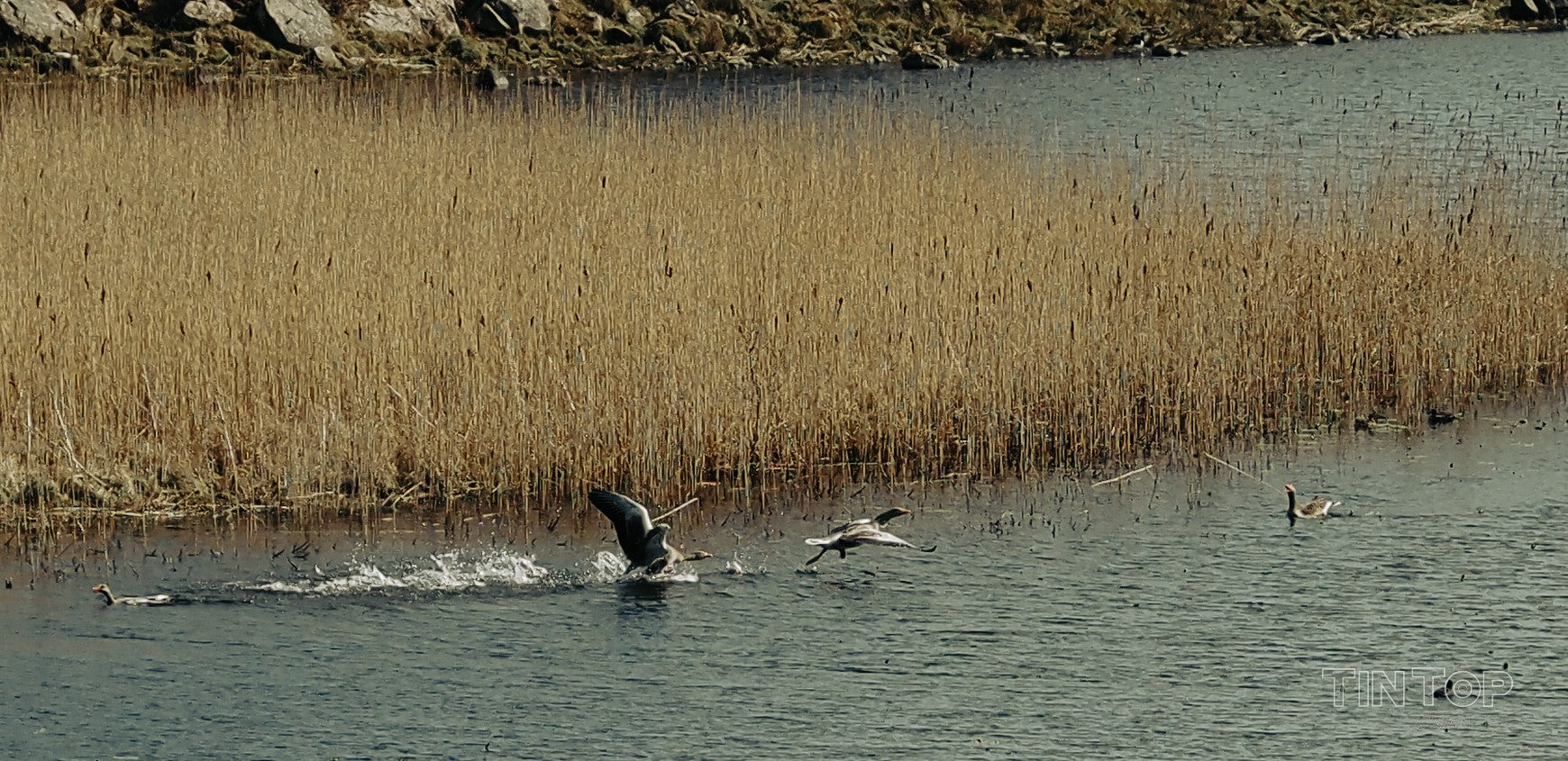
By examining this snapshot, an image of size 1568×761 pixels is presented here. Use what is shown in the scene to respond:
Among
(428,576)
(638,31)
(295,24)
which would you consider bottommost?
(428,576)

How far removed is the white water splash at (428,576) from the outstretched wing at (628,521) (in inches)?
16.5

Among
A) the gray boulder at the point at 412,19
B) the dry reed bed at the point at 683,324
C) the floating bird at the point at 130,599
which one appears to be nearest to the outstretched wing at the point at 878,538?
the dry reed bed at the point at 683,324

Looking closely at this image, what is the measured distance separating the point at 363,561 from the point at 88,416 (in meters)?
1.98

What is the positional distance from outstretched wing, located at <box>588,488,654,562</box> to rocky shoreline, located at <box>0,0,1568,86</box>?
2350 cm

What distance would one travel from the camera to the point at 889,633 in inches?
322

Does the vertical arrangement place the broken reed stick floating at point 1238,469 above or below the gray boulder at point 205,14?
below

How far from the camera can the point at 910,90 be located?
31.9 meters

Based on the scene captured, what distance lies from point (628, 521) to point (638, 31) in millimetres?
30704

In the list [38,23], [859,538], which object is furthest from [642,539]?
[38,23]

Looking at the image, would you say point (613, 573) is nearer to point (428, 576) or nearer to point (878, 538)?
point (428, 576)

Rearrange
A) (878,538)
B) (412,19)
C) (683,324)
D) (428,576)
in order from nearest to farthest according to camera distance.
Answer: (878,538) → (428,576) → (683,324) → (412,19)

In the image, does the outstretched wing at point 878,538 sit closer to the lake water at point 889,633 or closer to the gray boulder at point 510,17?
the lake water at point 889,633

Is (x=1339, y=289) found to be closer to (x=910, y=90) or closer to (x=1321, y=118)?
(x=1321, y=118)

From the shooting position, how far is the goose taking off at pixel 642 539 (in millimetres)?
8688
